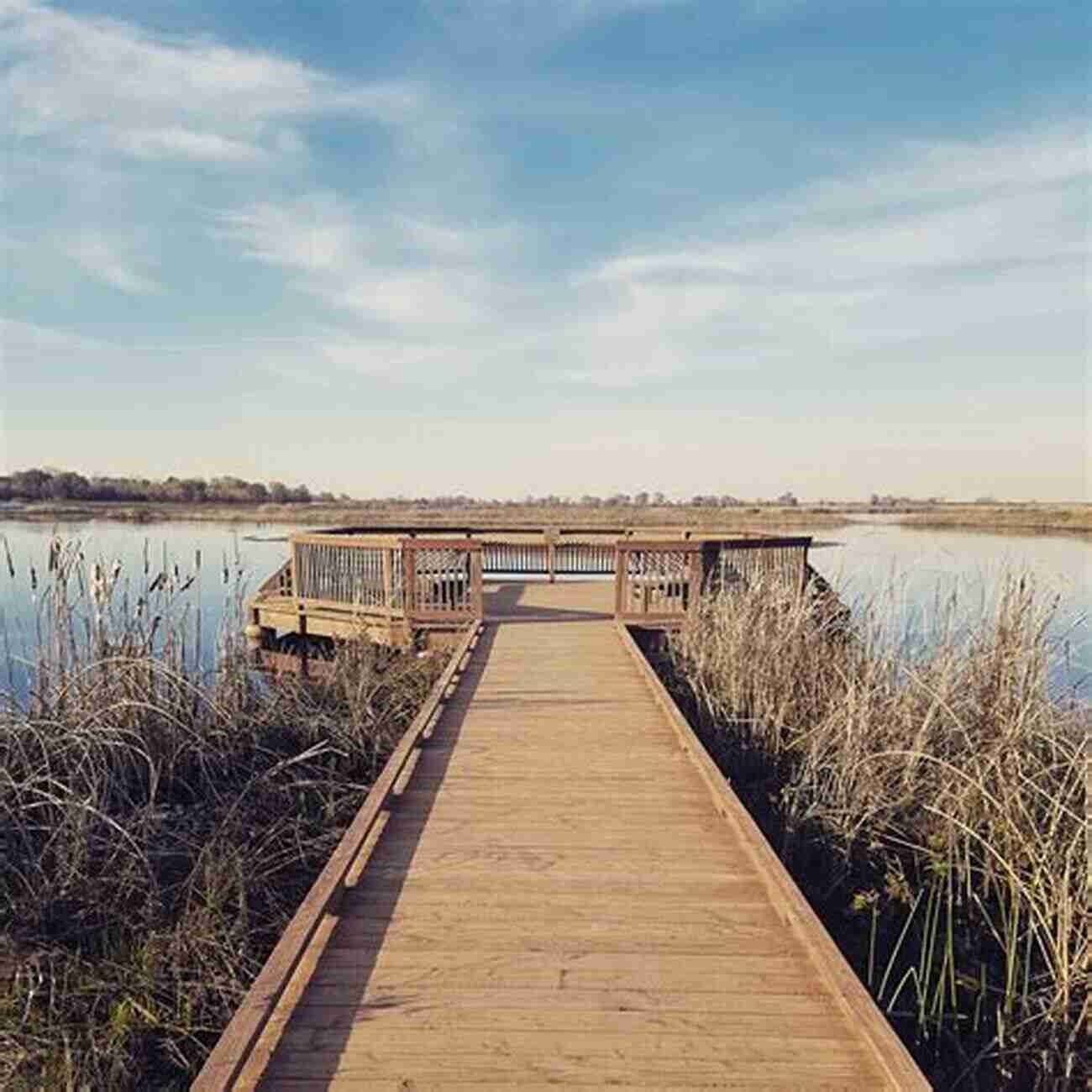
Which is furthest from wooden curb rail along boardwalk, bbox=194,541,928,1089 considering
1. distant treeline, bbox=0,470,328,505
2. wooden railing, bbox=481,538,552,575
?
distant treeline, bbox=0,470,328,505

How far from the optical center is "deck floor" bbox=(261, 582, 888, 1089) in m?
2.27

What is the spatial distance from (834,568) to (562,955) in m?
21.2

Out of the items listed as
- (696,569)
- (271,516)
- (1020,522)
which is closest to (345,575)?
(696,569)

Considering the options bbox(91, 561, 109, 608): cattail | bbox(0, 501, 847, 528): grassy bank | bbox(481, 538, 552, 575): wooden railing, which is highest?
bbox(0, 501, 847, 528): grassy bank

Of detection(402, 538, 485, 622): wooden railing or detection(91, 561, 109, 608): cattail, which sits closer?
detection(91, 561, 109, 608): cattail

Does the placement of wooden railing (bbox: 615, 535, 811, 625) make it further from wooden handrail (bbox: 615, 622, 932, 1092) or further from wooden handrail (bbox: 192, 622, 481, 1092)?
wooden handrail (bbox: 192, 622, 481, 1092)

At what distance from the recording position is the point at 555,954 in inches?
111

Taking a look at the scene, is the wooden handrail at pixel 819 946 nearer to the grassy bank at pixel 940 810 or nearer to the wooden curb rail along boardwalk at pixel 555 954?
the wooden curb rail along boardwalk at pixel 555 954

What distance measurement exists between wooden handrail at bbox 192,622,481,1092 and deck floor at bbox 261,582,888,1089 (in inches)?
3.6

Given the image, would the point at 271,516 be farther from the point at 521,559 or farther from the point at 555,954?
the point at 555,954

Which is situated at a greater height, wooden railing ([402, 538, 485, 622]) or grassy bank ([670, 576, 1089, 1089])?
wooden railing ([402, 538, 485, 622])

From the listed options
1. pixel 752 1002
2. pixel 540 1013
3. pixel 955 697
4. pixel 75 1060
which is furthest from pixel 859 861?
pixel 75 1060

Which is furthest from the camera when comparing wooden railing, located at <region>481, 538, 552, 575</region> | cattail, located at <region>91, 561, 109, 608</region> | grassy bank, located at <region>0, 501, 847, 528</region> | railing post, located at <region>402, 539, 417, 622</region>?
grassy bank, located at <region>0, 501, 847, 528</region>

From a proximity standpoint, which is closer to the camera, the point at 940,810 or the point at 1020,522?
the point at 940,810
